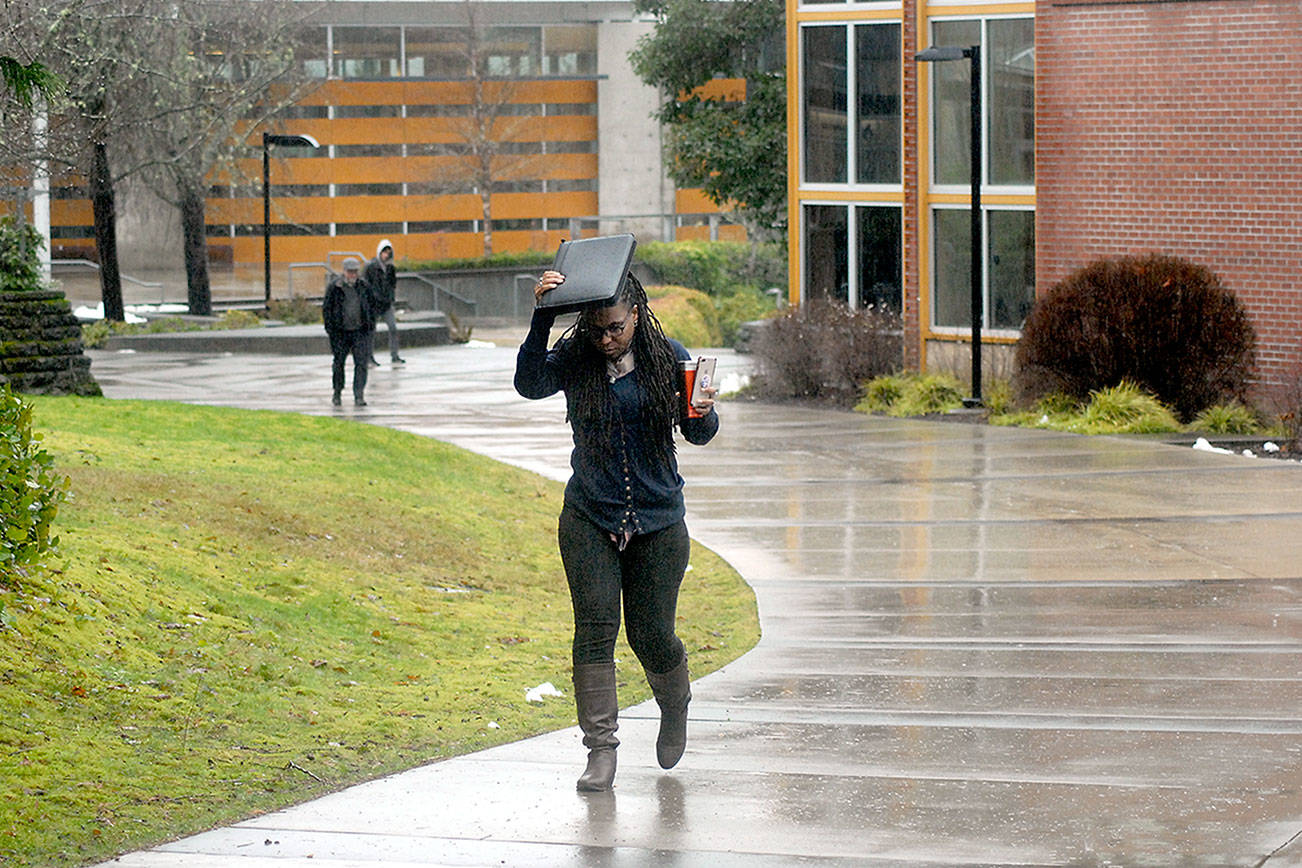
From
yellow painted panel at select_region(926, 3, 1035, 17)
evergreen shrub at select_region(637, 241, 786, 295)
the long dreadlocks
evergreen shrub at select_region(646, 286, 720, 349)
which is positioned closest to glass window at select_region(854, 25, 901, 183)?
yellow painted panel at select_region(926, 3, 1035, 17)

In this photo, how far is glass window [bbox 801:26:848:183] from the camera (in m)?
22.9

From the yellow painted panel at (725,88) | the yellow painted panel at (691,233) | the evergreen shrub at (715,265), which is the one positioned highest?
the yellow painted panel at (725,88)

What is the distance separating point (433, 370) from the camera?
87.6ft

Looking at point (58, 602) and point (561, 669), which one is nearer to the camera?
point (58, 602)

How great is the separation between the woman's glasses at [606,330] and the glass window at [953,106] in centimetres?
1618

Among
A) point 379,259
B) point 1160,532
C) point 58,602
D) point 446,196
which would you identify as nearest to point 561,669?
point 58,602

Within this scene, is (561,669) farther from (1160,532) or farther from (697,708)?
(1160,532)

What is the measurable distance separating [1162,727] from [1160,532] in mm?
5154

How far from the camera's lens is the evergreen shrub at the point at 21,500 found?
23.4ft

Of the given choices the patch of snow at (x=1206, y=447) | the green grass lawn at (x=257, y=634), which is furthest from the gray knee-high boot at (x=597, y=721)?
the patch of snow at (x=1206, y=447)

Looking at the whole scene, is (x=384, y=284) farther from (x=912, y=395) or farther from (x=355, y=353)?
(x=912, y=395)

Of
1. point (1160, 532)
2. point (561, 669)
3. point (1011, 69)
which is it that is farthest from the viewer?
point (1011, 69)

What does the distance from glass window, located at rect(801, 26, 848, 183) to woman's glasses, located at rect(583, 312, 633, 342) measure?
57.6ft

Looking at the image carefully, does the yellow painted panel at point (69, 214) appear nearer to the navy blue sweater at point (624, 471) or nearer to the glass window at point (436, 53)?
the glass window at point (436, 53)
